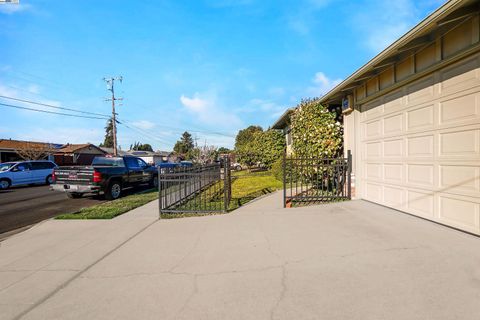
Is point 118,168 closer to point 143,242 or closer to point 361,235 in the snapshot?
point 143,242

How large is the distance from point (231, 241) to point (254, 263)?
1039 mm

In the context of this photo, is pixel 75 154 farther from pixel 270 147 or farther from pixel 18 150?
pixel 270 147

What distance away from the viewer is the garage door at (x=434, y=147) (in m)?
4.16


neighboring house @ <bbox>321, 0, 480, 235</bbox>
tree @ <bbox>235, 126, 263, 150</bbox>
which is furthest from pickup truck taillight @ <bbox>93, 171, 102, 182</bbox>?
tree @ <bbox>235, 126, 263, 150</bbox>

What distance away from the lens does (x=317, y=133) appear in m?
8.95

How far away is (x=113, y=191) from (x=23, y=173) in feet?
34.1

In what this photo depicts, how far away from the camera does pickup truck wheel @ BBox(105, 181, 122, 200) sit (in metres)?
10.3

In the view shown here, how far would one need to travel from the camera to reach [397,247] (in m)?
3.96

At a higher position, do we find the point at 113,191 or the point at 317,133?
A: the point at 317,133

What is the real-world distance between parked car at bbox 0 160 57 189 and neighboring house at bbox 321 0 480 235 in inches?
659

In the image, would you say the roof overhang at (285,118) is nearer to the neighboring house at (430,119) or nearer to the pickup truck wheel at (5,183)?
the neighboring house at (430,119)

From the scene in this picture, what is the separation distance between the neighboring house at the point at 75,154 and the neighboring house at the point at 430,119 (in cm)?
3638

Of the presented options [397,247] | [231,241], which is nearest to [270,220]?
[231,241]

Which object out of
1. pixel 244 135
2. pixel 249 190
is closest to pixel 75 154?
pixel 244 135
